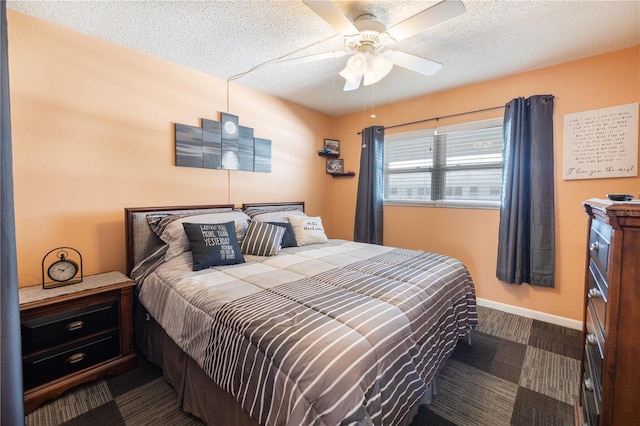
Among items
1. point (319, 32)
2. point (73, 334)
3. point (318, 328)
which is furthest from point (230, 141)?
point (318, 328)

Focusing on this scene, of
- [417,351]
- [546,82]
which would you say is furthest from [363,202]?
[417,351]

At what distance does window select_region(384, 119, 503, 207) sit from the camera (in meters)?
3.01

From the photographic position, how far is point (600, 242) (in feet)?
3.67

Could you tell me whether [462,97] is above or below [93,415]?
above

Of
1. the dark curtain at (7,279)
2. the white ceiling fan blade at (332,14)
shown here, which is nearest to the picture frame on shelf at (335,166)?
the white ceiling fan blade at (332,14)

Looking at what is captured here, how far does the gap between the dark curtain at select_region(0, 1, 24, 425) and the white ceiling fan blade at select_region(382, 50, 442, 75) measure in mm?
1944

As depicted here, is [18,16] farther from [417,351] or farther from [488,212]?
[488,212]

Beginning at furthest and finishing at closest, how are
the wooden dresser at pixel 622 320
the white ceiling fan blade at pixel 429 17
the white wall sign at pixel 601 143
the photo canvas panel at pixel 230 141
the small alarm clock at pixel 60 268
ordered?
1. the photo canvas panel at pixel 230 141
2. the white wall sign at pixel 601 143
3. the small alarm clock at pixel 60 268
4. the white ceiling fan blade at pixel 429 17
5. the wooden dresser at pixel 622 320

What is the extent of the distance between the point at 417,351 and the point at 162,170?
8.39 feet

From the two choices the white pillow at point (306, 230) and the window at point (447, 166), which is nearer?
the white pillow at point (306, 230)

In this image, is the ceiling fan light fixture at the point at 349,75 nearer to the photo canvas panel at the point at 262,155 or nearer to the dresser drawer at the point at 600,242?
the photo canvas panel at the point at 262,155

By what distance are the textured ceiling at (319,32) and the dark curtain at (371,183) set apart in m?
1.00

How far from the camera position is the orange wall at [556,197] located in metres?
2.37

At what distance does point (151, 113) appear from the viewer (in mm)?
2492
